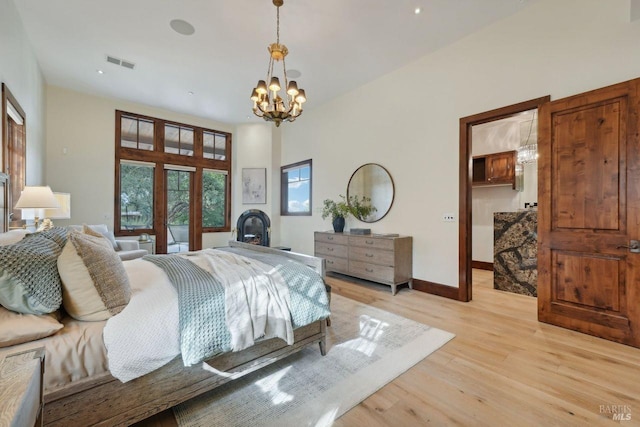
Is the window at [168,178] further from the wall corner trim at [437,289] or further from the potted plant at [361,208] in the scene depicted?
the wall corner trim at [437,289]

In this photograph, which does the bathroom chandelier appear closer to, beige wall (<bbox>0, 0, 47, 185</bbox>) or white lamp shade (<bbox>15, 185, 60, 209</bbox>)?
white lamp shade (<bbox>15, 185, 60, 209</bbox>)

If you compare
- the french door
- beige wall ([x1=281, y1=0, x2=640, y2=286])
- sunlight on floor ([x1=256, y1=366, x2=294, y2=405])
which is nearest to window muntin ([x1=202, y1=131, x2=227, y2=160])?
the french door

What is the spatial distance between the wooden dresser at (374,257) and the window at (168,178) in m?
3.50

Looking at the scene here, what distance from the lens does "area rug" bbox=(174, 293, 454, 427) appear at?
5.07ft

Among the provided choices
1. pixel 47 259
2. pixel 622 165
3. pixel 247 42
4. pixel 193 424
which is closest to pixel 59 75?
pixel 247 42

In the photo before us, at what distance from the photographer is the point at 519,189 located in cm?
505

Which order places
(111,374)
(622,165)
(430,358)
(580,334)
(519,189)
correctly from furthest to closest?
(519,189), (580,334), (622,165), (430,358), (111,374)

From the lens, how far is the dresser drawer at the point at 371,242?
12.4 ft

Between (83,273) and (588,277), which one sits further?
(588,277)

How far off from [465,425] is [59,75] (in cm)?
680

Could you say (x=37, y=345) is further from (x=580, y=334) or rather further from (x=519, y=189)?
(x=519, y=189)

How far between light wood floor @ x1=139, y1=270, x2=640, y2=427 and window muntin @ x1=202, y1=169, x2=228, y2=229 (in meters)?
5.35

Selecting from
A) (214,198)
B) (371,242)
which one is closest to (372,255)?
(371,242)

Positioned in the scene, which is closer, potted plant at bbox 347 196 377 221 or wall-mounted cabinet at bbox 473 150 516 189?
potted plant at bbox 347 196 377 221
